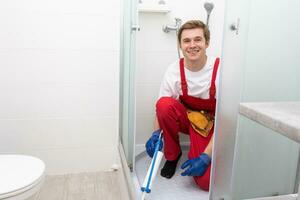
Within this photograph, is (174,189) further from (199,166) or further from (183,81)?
(183,81)

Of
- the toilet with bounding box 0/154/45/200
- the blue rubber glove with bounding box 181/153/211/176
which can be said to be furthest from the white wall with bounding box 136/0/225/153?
the toilet with bounding box 0/154/45/200

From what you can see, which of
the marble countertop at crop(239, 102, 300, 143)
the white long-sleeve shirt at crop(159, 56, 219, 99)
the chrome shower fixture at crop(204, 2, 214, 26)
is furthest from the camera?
the chrome shower fixture at crop(204, 2, 214, 26)

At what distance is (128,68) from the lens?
5.28 feet

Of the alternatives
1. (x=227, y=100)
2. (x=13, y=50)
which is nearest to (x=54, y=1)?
(x=13, y=50)

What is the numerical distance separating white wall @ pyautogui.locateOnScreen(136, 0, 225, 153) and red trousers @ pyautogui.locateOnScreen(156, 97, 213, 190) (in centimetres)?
34

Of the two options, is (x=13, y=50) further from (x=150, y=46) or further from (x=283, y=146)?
(x=283, y=146)

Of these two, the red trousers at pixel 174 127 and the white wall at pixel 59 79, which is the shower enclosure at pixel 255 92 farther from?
the white wall at pixel 59 79

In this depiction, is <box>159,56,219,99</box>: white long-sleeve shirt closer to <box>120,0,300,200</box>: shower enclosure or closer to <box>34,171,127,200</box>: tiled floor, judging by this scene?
<box>34,171,127,200</box>: tiled floor

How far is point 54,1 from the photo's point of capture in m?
1.68

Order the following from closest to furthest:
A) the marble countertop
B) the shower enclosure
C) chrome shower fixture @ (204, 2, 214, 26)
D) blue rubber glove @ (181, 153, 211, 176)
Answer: the marble countertop < the shower enclosure < blue rubber glove @ (181, 153, 211, 176) < chrome shower fixture @ (204, 2, 214, 26)

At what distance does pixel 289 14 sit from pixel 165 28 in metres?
1.24

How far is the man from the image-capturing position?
1.57m

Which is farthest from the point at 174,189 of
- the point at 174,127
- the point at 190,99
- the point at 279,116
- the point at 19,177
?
the point at 279,116

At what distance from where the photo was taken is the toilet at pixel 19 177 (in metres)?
1.15
